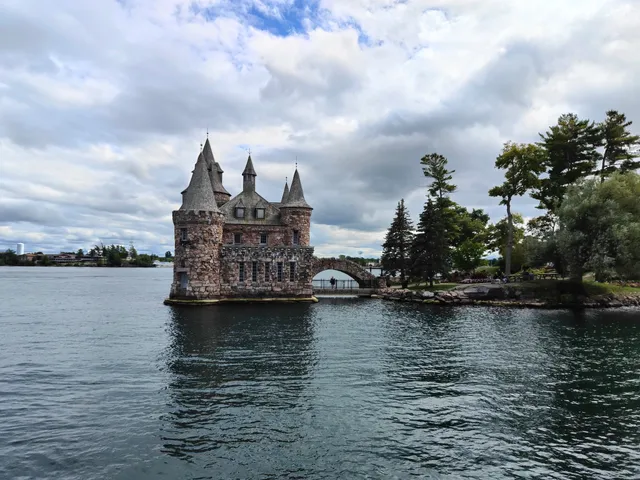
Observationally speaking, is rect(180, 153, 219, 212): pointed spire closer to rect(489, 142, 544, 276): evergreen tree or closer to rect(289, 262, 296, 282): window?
rect(289, 262, 296, 282): window

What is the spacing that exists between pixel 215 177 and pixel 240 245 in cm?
1447

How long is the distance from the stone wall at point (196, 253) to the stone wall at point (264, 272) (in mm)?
2285

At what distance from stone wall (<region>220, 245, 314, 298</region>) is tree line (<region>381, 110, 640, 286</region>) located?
53.7ft

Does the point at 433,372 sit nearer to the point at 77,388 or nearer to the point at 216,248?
the point at 77,388

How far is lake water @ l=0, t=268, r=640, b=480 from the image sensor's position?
12820 mm


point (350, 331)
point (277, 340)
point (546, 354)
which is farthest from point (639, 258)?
point (277, 340)

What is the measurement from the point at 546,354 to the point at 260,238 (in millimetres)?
39004

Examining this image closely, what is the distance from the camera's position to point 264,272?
54406mm

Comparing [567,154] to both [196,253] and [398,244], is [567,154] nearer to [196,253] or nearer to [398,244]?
[398,244]

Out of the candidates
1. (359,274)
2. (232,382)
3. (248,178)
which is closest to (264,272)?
(248,178)

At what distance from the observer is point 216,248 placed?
5219cm

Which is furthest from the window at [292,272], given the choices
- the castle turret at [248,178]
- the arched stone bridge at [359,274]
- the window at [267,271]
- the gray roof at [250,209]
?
the castle turret at [248,178]

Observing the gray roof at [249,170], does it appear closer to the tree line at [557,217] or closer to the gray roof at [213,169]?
the gray roof at [213,169]

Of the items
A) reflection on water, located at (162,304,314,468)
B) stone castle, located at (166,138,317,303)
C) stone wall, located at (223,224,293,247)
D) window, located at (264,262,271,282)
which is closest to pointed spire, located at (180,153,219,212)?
stone castle, located at (166,138,317,303)
